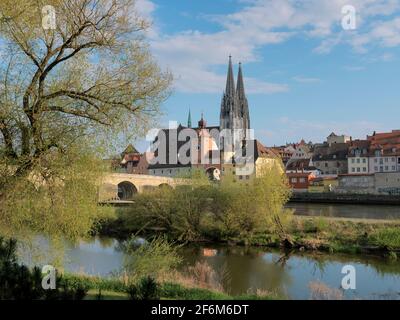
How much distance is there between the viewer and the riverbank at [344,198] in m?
58.0

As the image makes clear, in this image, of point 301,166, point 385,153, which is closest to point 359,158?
point 385,153

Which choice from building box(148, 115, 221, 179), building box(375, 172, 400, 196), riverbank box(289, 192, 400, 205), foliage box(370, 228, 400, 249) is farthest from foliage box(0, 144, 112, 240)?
building box(148, 115, 221, 179)

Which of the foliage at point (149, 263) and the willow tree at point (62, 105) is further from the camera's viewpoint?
the foliage at point (149, 263)

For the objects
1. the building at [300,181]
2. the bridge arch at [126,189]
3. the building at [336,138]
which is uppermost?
the building at [336,138]

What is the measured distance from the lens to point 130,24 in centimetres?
1144

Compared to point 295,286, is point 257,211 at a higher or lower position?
higher

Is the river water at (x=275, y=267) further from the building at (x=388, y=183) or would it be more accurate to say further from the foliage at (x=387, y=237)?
the building at (x=388, y=183)

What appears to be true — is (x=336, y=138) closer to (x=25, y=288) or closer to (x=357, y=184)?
(x=357, y=184)

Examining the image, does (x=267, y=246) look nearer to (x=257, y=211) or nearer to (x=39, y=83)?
(x=257, y=211)

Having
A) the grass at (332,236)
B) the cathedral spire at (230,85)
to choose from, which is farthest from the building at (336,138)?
the grass at (332,236)

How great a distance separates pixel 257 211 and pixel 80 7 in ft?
64.2

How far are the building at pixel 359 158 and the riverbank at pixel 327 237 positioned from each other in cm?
5848

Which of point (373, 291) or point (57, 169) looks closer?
point (57, 169)
